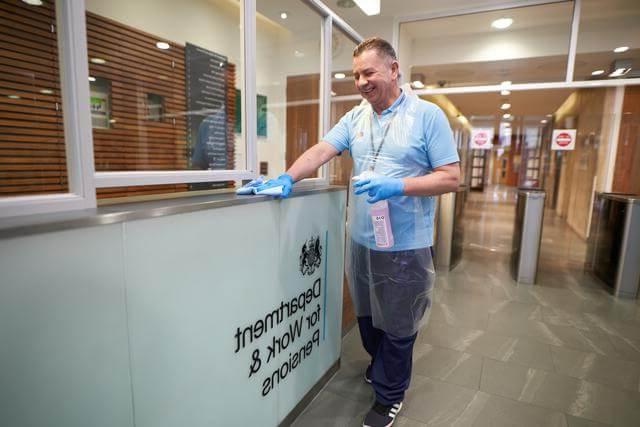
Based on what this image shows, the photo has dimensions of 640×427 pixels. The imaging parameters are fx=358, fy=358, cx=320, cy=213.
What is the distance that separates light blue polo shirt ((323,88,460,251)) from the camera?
4.81 feet

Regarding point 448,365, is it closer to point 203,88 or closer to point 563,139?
point 203,88

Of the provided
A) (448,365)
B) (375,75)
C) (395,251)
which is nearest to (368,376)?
(448,365)

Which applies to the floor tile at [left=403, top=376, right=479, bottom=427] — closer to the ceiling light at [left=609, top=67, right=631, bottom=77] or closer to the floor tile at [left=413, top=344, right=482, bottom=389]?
the floor tile at [left=413, top=344, right=482, bottom=389]

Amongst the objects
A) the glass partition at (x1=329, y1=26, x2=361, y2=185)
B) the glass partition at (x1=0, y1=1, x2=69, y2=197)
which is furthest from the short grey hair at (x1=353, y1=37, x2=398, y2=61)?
the glass partition at (x1=0, y1=1, x2=69, y2=197)

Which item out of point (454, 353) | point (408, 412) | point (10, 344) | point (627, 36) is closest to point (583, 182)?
point (627, 36)

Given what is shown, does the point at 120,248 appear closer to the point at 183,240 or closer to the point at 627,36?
the point at 183,240

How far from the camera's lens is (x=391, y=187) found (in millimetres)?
1363

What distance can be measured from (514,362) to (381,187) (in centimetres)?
159

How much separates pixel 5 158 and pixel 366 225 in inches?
101

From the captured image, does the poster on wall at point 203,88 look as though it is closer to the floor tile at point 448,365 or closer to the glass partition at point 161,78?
the glass partition at point 161,78

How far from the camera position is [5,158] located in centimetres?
247

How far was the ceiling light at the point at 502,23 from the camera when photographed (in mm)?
4020

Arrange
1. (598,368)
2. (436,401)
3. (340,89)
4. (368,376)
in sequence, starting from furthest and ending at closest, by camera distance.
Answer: (340,89) < (598,368) < (368,376) < (436,401)

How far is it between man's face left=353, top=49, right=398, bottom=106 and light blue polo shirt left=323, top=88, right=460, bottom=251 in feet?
0.25
